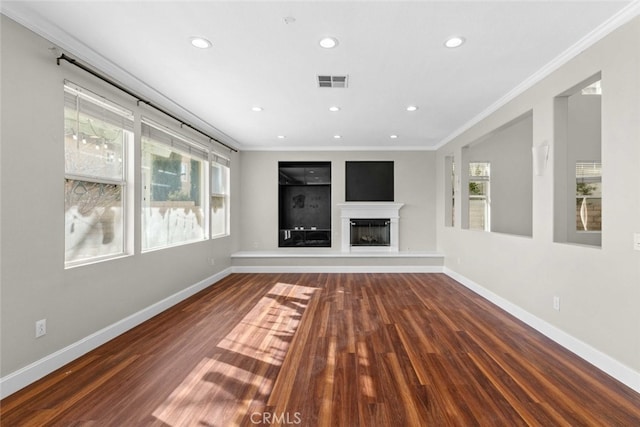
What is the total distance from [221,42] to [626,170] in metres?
3.23

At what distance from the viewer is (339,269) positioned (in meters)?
5.94

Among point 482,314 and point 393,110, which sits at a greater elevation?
point 393,110

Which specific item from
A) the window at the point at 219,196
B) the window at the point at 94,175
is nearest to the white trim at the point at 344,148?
the window at the point at 219,196

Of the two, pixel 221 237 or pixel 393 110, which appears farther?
pixel 221 237

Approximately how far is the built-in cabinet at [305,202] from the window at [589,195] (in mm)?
4532

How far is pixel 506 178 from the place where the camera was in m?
6.05

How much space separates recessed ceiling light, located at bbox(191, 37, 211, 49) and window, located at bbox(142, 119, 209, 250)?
1407 mm

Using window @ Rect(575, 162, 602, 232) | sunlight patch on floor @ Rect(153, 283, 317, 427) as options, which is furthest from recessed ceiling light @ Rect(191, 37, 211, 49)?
window @ Rect(575, 162, 602, 232)

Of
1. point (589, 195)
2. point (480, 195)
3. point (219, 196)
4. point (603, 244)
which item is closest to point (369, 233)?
point (480, 195)

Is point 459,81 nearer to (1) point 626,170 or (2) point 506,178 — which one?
(1) point 626,170

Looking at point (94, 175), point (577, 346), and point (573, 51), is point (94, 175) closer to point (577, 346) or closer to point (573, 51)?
point (573, 51)

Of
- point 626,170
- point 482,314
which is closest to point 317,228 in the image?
point 482,314

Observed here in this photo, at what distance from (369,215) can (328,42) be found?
14.5ft

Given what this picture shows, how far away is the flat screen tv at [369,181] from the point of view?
6441 millimetres
